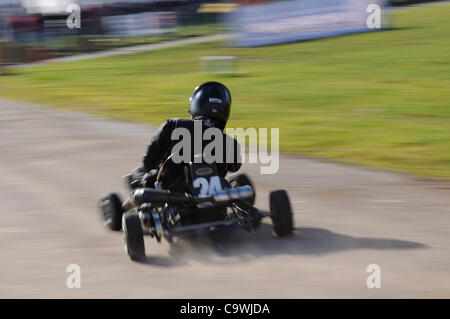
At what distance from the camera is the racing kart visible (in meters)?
6.52

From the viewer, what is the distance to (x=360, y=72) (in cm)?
1912

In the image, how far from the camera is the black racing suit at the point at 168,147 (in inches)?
276

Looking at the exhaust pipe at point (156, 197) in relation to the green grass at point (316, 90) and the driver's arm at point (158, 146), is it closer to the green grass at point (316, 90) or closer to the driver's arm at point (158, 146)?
the driver's arm at point (158, 146)

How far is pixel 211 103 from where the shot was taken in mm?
7238

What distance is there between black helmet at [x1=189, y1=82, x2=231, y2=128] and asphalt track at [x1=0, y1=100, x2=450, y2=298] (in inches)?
44.8

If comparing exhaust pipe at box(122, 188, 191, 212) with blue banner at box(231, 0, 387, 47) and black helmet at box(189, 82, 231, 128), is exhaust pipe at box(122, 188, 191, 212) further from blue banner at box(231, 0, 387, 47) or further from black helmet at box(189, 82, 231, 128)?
blue banner at box(231, 0, 387, 47)

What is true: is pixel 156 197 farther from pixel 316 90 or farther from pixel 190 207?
pixel 316 90

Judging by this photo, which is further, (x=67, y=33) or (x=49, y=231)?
(x=67, y=33)

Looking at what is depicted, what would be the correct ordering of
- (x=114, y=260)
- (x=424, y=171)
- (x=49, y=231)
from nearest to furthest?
(x=114, y=260), (x=49, y=231), (x=424, y=171)

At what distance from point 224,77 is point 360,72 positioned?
3.43m

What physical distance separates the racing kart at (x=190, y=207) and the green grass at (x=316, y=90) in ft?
12.1

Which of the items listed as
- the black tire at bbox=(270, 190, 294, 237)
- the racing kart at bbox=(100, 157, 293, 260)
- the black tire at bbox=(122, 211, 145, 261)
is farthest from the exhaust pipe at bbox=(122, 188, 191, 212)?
the black tire at bbox=(270, 190, 294, 237)

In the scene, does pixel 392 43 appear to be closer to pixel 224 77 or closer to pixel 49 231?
pixel 224 77

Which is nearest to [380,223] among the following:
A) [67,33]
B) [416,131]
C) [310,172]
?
[310,172]
